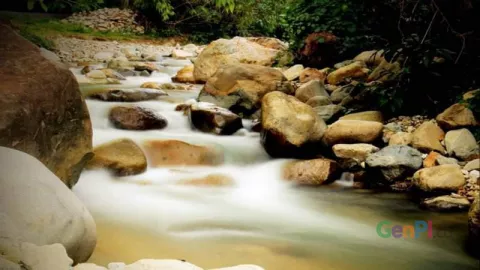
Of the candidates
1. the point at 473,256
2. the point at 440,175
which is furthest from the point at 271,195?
the point at 473,256

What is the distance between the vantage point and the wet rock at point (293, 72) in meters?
8.41

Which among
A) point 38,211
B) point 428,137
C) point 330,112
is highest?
point 38,211

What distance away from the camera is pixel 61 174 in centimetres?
349

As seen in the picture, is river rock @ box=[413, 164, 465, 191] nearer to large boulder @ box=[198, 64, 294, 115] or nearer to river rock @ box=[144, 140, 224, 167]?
river rock @ box=[144, 140, 224, 167]

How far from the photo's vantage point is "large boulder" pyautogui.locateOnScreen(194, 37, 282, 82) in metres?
9.29

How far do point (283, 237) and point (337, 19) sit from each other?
6718 millimetres

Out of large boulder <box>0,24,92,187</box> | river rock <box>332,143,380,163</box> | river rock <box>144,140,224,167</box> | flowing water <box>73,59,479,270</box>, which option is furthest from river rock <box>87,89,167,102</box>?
river rock <box>332,143,380,163</box>

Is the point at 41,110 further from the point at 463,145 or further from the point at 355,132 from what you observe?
the point at 463,145

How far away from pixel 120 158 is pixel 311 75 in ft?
14.9

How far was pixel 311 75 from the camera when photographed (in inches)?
321

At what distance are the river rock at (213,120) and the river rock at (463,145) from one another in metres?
2.70

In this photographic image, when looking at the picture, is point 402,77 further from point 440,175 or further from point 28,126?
point 28,126

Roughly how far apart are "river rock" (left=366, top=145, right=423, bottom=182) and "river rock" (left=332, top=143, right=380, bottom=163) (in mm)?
236

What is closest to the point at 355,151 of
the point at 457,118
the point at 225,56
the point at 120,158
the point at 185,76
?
the point at 457,118
